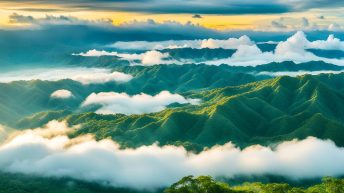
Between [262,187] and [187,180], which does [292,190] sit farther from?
[187,180]

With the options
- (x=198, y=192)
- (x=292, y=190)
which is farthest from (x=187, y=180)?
(x=292, y=190)

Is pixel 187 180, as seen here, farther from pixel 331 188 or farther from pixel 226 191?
pixel 331 188

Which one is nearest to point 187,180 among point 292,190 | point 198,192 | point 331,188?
Result: point 198,192

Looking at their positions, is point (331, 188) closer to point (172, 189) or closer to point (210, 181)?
point (210, 181)

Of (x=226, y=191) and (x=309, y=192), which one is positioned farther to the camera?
(x=309, y=192)

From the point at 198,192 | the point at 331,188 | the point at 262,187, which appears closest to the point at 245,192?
the point at 262,187

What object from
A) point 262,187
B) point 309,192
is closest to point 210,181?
point 262,187

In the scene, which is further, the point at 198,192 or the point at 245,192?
the point at 245,192
